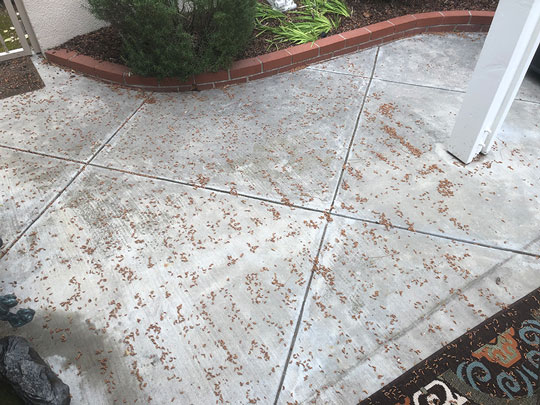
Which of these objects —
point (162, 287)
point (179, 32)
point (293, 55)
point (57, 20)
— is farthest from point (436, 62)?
point (57, 20)

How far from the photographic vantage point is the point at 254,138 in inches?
144

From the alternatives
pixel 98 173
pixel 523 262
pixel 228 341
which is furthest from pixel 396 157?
pixel 98 173

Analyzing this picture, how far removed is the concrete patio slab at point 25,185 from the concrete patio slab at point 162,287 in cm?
12

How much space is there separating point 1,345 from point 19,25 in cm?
388

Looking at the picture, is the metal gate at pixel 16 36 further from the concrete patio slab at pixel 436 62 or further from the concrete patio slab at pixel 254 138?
the concrete patio slab at pixel 436 62

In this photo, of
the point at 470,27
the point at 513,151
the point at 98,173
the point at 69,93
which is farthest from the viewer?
the point at 470,27

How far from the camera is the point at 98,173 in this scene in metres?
3.28

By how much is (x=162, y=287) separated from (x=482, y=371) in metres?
1.82


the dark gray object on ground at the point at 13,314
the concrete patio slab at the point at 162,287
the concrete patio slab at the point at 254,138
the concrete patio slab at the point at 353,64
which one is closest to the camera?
the concrete patio slab at the point at 162,287

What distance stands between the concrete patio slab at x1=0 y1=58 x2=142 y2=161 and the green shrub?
0.46 m

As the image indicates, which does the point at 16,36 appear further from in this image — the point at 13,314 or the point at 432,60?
the point at 432,60

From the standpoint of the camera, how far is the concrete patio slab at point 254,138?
3.25m

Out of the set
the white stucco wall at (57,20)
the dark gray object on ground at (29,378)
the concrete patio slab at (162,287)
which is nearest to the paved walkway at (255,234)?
the concrete patio slab at (162,287)

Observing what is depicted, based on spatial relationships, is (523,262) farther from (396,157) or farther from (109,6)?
(109,6)
